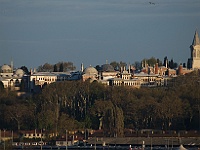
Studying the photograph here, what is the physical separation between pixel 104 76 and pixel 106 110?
32668 mm

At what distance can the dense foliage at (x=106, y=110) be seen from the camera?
61219 mm

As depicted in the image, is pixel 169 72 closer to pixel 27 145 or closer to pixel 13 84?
pixel 13 84

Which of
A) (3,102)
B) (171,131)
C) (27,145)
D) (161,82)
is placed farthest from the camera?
(161,82)

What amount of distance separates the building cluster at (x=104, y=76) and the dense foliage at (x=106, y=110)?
600 inches

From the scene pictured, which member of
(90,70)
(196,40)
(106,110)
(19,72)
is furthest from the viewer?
(196,40)

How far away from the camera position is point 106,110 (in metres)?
62.4

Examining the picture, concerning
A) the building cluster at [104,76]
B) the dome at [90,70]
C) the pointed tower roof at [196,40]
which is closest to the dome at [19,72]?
the building cluster at [104,76]

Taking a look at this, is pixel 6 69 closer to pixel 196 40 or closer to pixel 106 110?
pixel 196 40

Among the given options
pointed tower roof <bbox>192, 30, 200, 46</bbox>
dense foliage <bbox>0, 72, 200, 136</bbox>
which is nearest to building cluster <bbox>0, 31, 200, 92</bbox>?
pointed tower roof <bbox>192, 30, 200, 46</bbox>

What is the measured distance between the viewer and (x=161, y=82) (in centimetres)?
9019

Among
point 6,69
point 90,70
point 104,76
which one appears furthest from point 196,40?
point 6,69

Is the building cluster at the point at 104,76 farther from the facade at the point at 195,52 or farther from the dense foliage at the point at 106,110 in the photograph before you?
the dense foliage at the point at 106,110

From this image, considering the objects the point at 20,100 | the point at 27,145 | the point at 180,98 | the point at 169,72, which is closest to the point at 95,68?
the point at 169,72

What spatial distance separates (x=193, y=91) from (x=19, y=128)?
11.1 meters
